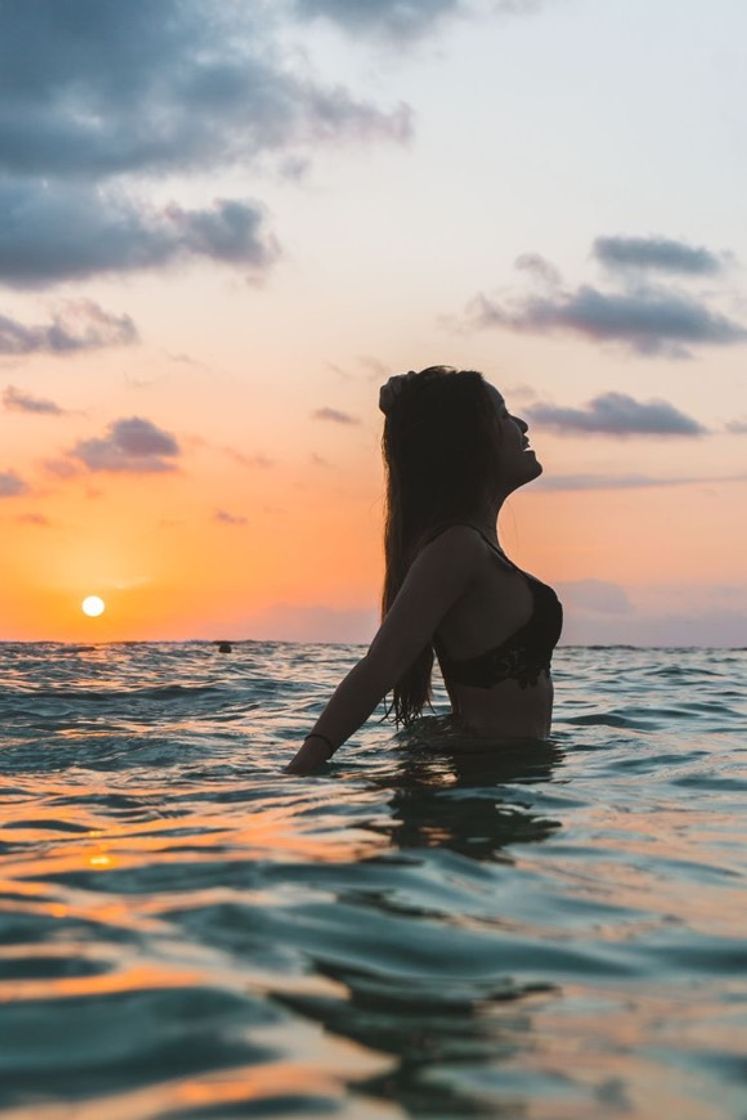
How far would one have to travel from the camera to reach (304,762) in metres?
5.26

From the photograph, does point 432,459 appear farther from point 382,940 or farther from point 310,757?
point 382,940

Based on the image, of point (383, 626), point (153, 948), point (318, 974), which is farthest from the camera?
point (383, 626)

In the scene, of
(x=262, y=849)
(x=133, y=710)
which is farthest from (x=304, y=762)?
(x=133, y=710)

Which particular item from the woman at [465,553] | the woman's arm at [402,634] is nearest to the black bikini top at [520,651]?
the woman at [465,553]

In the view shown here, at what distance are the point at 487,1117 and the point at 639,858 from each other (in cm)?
210

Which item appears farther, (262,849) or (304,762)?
(304,762)

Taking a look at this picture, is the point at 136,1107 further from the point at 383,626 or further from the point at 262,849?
the point at 383,626

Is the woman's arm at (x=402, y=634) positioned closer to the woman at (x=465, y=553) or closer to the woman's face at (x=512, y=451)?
the woman at (x=465, y=553)

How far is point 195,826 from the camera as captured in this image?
4.30 metres

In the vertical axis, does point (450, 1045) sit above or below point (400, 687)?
below

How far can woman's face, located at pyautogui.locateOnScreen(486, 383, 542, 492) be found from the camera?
5707 mm

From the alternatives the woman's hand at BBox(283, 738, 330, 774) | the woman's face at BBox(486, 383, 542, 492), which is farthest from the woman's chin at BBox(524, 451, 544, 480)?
the woman's hand at BBox(283, 738, 330, 774)

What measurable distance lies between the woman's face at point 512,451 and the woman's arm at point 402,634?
50 centimetres

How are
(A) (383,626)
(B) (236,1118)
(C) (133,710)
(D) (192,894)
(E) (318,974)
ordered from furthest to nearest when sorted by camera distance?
(C) (133,710) → (A) (383,626) → (D) (192,894) → (E) (318,974) → (B) (236,1118)
